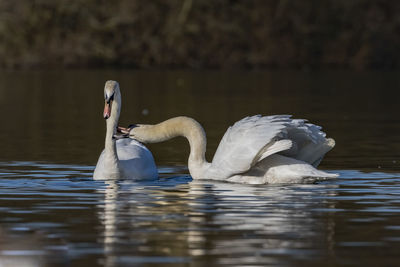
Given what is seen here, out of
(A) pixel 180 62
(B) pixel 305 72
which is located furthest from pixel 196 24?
(B) pixel 305 72

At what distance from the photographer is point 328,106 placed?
1131 inches

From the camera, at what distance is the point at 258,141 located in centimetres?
1255

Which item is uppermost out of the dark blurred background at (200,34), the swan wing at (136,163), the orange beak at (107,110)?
the dark blurred background at (200,34)

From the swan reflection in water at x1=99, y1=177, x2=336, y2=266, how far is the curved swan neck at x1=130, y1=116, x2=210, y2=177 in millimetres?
389

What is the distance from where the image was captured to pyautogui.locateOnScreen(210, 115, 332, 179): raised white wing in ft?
41.1

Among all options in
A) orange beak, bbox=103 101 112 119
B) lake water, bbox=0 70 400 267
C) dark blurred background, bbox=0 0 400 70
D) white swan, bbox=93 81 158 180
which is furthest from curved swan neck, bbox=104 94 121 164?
dark blurred background, bbox=0 0 400 70

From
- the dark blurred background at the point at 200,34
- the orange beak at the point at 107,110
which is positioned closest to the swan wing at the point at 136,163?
the orange beak at the point at 107,110

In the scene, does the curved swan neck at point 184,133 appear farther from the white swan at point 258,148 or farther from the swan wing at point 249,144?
the swan wing at point 249,144

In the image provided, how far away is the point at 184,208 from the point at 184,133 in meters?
2.90

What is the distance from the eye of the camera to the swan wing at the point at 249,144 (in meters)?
12.5

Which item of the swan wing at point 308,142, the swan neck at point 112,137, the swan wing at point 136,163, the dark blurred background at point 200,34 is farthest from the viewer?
the dark blurred background at point 200,34

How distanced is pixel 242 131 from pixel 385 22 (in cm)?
4259

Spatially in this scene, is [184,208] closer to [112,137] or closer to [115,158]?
[115,158]

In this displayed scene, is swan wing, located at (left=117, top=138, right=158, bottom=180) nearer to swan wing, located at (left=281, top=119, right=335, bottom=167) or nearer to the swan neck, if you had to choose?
the swan neck
